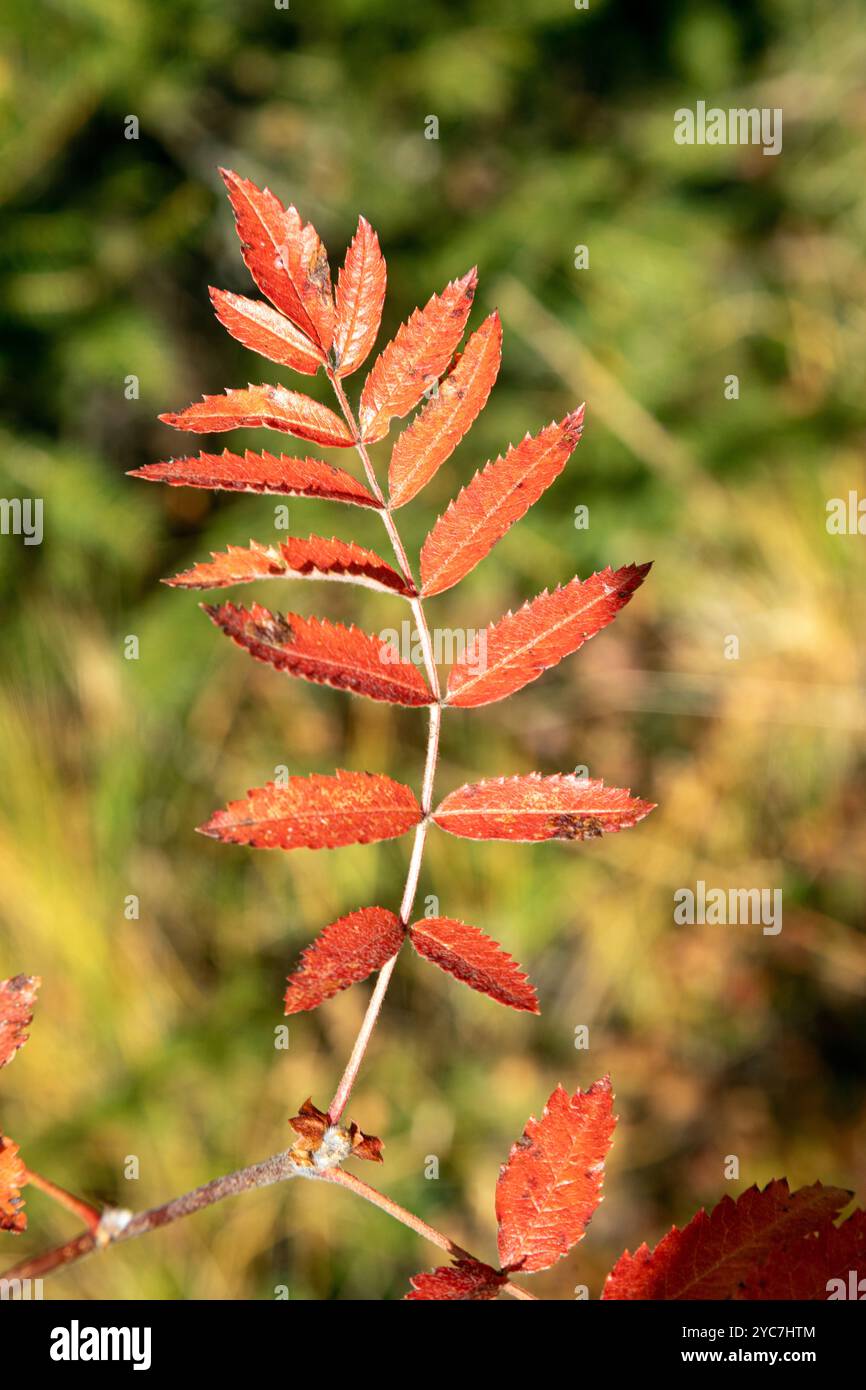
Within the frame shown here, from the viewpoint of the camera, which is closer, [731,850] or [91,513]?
[91,513]

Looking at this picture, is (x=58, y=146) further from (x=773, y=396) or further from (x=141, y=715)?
(x=773, y=396)

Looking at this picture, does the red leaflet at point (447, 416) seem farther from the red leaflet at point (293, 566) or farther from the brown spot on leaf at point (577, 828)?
the brown spot on leaf at point (577, 828)

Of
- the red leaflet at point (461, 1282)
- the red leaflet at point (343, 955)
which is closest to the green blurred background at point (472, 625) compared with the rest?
the red leaflet at point (343, 955)

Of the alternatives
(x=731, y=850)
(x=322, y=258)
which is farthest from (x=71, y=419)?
(x=731, y=850)

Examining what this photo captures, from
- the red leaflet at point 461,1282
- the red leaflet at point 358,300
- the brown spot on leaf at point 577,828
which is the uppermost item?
the red leaflet at point 358,300

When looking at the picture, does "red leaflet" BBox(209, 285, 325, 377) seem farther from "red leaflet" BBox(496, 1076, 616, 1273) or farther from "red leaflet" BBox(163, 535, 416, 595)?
"red leaflet" BBox(496, 1076, 616, 1273)

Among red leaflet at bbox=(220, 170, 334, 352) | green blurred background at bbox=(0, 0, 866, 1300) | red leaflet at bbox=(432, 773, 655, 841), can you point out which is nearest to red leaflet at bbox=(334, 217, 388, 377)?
red leaflet at bbox=(220, 170, 334, 352)
